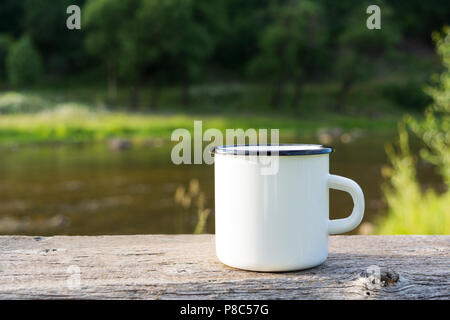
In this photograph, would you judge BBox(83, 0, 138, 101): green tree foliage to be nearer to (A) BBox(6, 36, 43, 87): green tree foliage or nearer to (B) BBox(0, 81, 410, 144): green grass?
(B) BBox(0, 81, 410, 144): green grass

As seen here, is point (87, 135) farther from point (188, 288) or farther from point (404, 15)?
point (404, 15)

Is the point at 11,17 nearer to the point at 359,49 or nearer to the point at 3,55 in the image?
the point at 3,55

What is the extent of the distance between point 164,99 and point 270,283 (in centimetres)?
2341

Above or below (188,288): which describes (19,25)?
above

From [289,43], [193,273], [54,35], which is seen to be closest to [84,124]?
[193,273]

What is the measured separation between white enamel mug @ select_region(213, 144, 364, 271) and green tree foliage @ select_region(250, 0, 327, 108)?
22340 millimetres

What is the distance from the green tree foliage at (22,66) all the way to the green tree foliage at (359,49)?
1398cm

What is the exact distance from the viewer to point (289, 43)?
2391 cm

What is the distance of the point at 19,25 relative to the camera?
2809 centimetres

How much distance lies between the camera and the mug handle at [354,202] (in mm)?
884

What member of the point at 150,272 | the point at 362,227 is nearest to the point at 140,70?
the point at 362,227

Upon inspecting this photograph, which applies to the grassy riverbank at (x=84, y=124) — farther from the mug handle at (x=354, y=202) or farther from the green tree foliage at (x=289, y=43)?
the mug handle at (x=354, y=202)

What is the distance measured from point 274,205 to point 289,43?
24047 millimetres
